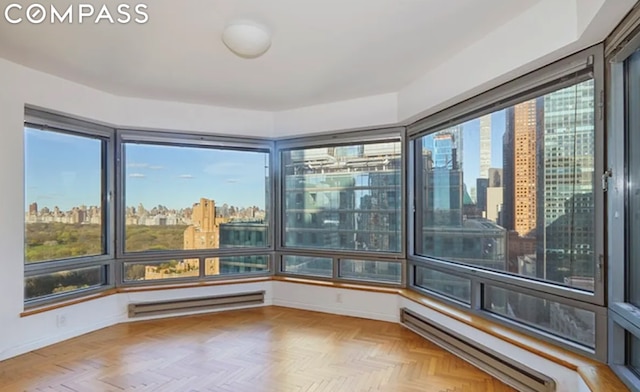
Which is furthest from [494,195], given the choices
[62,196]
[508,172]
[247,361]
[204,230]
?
[62,196]

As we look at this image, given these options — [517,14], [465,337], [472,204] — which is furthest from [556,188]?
[465,337]

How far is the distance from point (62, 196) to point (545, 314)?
4310mm

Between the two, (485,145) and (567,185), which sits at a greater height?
(485,145)

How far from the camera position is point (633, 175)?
1871mm

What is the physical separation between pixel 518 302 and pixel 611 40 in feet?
5.76

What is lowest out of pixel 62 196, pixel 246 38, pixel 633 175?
pixel 62 196

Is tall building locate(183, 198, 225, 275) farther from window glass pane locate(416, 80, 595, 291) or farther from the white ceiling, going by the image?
window glass pane locate(416, 80, 595, 291)

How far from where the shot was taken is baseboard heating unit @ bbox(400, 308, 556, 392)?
7.68 feet

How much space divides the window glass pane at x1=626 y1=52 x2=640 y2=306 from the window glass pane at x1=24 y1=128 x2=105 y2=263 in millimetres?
4476

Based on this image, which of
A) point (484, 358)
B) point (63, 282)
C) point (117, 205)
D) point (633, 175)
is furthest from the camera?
point (117, 205)

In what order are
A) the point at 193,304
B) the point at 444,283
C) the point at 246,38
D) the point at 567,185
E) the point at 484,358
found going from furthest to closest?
the point at 193,304 → the point at 444,283 → the point at 484,358 → the point at 246,38 → the point at 567,185

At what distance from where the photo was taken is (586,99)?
2.18m

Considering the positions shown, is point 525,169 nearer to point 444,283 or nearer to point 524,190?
point 524,190

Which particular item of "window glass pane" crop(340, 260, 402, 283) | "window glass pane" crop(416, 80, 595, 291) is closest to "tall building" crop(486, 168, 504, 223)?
"window glass pane" crop(416, 80, 595, 291)
